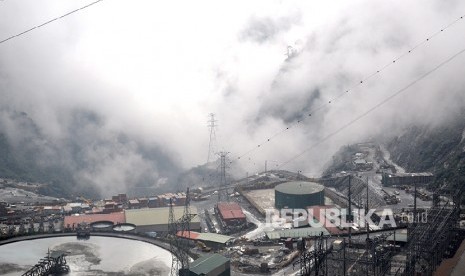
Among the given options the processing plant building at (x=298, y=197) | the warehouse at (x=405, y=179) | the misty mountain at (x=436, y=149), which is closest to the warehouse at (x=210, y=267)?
the processing plant building at (x=298, y=197)

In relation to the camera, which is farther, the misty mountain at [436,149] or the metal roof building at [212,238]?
the misty mountain at [436,149]

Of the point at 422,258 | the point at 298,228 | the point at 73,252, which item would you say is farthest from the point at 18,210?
the point at 422,258

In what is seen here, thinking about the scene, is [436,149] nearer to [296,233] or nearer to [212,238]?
[296,233]

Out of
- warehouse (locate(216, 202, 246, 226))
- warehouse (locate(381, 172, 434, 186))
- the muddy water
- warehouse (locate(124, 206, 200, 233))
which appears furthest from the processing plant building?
the muddy water

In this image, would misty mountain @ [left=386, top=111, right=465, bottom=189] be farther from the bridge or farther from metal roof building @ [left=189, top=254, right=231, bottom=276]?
the bridge

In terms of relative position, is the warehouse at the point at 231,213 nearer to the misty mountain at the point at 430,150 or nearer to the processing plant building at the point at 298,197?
the processing plant building at the point at 298,197

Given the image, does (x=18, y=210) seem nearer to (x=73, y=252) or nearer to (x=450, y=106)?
(x=73, y=252)

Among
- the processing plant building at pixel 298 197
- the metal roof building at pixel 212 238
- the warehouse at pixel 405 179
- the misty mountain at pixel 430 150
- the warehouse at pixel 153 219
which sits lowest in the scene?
the metal roof building at pixel 212 238

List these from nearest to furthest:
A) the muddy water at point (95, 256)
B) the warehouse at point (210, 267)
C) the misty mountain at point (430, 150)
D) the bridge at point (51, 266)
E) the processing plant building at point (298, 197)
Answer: the bridge at point (51, 266)
the muddy water at point (95, 256)
the warehouse at point (210, 267)
the processing plant building at point (298, 197)
the misty mountain at point (430, 150)
